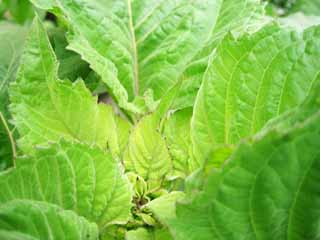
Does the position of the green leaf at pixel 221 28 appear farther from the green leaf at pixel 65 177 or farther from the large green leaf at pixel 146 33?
the green leaf at pixel 65 177

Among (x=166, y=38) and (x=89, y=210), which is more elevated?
(x=166, y=38)

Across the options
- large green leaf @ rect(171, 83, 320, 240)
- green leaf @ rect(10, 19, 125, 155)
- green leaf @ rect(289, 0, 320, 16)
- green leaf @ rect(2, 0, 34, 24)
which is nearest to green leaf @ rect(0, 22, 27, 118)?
green leaf @ rect(10, 19, 125, 155)

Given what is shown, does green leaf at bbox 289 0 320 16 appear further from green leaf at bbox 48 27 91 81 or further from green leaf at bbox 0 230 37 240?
green leaf at bbox 0 230 37 240

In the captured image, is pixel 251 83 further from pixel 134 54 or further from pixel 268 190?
pixel 134 54

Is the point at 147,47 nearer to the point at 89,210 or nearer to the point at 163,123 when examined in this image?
the point at 163,123

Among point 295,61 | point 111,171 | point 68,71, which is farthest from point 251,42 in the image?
point 68,71

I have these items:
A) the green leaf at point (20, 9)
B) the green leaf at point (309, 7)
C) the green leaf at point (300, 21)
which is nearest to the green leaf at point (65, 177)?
the green leaf at point (300, 21)

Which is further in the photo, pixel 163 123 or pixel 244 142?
pixel 163 123
